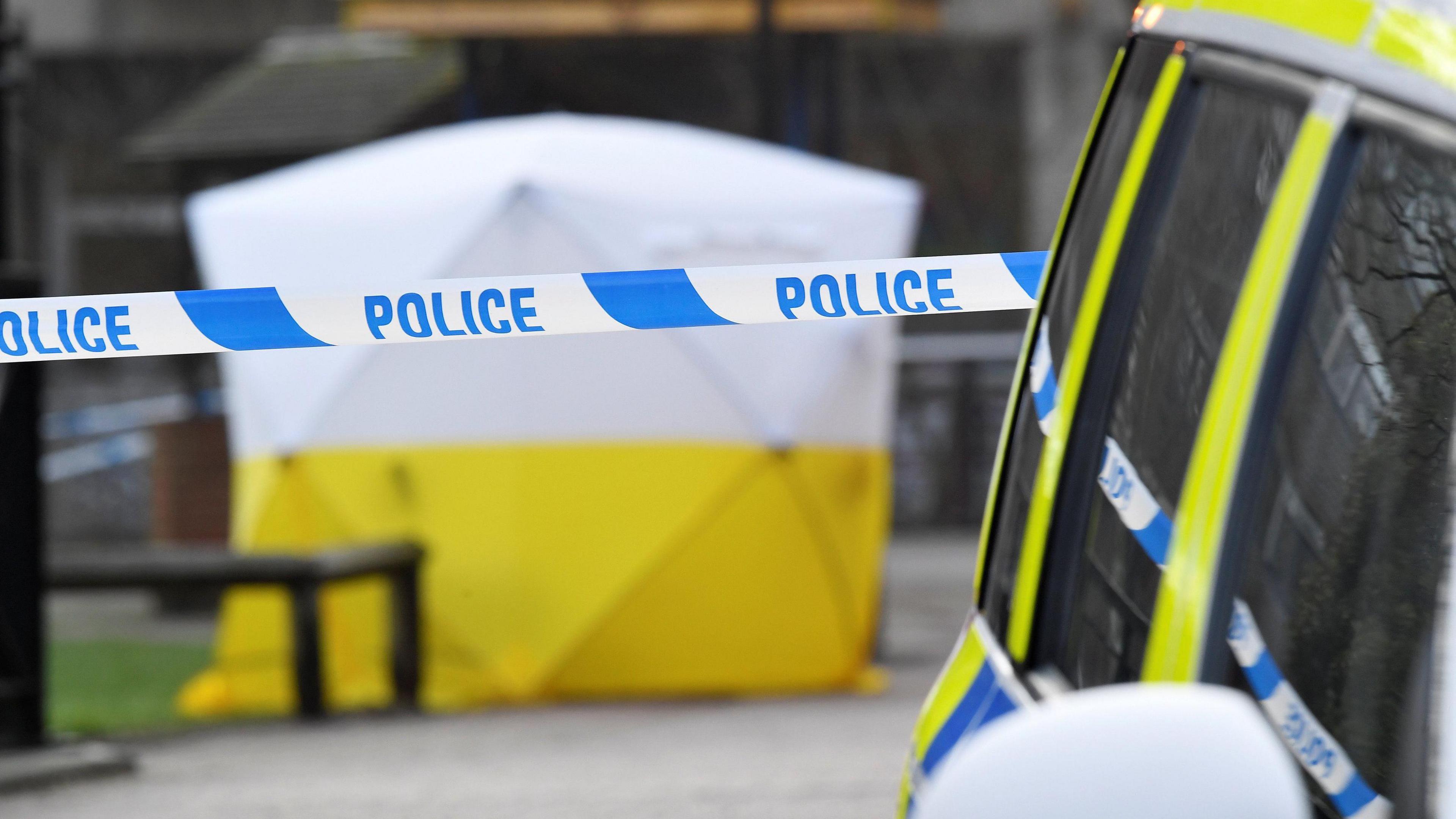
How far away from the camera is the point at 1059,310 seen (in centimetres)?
244

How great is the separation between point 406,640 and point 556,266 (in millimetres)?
1725

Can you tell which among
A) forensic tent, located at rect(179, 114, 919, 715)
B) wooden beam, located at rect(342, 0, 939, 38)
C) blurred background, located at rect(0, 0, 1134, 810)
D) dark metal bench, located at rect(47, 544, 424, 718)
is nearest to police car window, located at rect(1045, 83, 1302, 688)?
forensic tent, located at rect(179, 114, 919, 715)

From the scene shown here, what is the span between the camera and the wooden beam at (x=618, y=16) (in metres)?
14.7

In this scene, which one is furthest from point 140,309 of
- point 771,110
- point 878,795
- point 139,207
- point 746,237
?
point 139,207

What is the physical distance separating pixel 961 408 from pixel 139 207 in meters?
9.27

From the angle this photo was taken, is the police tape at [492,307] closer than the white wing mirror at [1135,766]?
No

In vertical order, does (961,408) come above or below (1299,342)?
below

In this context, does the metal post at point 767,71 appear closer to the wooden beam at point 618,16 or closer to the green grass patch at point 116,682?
the wooden beam at point 618,16

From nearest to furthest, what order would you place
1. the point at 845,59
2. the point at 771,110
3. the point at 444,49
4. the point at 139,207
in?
the point at 771,110, the point at 444,49, the point at 845,59, the point at 139,207

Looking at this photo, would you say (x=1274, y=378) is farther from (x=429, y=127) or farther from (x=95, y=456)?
(x=95, y=456)

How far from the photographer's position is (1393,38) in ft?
4.94

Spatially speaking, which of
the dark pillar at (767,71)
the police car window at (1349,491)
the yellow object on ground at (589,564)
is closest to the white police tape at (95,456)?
the dark pillar at (767,71)

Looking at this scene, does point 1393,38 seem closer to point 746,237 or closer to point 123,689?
point 746,237

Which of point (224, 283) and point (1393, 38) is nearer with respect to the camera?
point (1393, 38)
